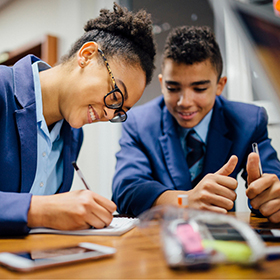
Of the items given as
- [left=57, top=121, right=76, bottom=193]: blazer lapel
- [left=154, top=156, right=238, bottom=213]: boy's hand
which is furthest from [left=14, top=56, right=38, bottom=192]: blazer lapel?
[left=154, top=156, right=238, bottom=213]: boy's hand

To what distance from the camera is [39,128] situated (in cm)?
89

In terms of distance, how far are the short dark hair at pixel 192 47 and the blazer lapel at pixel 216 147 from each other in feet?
0.86

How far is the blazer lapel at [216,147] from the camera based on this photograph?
47.9 inches

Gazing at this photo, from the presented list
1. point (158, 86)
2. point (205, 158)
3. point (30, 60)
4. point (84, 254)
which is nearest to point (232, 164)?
point (205, 158)

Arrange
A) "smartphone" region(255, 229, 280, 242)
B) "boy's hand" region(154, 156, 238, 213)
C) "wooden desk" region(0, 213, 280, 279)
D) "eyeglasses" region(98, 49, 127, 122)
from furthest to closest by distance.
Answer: "eyeglasses" region(98, 49, 127, 122) → "boy's hand" region(154, 156, 238, 213) → "smartphone" region(255, 229, 280, 242) → "wooden desk" region(0, 213, 280, 279)

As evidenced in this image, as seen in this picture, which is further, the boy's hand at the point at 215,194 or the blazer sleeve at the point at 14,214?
the boy's hand at the point at 215,194

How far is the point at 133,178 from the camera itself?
3.59ft

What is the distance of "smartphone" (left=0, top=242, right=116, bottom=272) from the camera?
35cm

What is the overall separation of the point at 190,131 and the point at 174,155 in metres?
0.16

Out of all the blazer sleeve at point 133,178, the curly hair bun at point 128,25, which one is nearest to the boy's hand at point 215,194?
the blazer sleeve at point 133,178

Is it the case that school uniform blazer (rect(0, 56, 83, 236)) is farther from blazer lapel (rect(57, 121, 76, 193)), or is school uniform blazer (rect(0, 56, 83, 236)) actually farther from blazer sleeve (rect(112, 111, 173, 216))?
blazer sleeve (rect(112, 111, 173, 216))

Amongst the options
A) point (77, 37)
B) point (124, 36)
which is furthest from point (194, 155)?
point (77, 37)

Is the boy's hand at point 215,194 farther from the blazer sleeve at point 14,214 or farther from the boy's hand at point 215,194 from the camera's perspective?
the blazer sleeve at point 14,214

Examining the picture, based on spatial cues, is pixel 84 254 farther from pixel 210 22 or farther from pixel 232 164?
pixel 210 22
